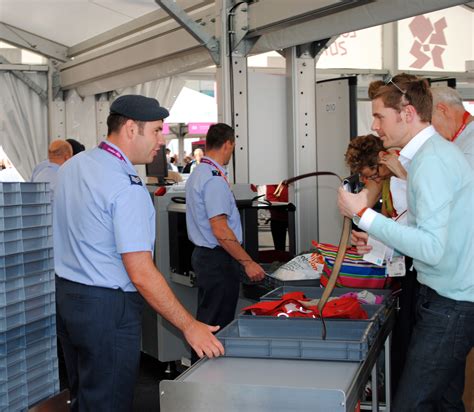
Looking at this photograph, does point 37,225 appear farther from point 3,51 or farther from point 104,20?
point 3,51

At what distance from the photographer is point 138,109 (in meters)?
2.30

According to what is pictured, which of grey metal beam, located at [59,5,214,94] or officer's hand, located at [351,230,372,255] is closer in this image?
officer's hand, located at [351,230,372,255]

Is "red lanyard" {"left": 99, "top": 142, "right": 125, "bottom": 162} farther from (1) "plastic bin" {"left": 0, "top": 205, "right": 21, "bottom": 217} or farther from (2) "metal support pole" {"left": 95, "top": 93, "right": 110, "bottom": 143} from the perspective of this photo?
(2) "metal support pole" {"left": 95, "top": 93, "right": 110, "bottom": 143}

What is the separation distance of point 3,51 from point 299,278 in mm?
4919

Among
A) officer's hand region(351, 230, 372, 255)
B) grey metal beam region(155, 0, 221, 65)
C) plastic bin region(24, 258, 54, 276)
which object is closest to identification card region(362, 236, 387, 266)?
officer's hand region(351, 230, 372, 255)

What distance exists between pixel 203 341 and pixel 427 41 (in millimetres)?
6557

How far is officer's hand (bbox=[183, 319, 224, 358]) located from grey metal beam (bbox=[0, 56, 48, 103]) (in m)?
5.57

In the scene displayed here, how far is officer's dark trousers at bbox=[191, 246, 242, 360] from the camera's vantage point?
387 centimetres

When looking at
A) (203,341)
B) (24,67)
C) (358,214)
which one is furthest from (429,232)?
(24,67)

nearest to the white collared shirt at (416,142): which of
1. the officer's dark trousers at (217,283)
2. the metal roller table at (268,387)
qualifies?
the metal roller table at (268,387)

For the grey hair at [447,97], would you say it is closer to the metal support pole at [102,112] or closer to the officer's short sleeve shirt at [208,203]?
the officer's short sleeve shirt at [208,203]

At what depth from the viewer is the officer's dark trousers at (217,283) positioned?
12.7ft

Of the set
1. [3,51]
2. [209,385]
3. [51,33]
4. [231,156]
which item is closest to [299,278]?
[231,156]

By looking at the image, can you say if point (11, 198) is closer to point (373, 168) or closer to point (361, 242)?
point (361, 242)
